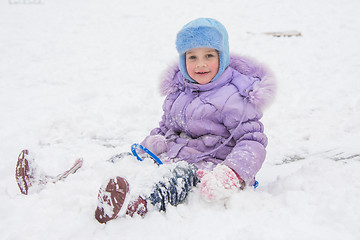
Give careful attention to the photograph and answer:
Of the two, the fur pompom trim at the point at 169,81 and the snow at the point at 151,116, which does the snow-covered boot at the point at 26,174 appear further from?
the fur pompom trim at the point at 169,81

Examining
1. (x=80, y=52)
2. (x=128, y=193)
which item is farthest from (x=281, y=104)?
(x=80, y=52)

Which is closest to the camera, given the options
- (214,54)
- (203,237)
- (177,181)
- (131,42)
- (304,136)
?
(203,237)

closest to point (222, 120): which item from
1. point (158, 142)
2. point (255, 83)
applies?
point (255, 83)

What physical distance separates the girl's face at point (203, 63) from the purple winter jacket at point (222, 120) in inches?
2.1

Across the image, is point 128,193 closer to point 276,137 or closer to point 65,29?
point 276,137

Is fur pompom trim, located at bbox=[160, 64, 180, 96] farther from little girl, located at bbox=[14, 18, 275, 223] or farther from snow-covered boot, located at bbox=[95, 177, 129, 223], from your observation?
snow-covered boot, located at bbox=[95, 177, 129, 223]

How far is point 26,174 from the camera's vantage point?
6.31ft

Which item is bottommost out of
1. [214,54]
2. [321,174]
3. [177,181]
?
[321,174]

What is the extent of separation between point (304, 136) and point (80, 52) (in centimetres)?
480

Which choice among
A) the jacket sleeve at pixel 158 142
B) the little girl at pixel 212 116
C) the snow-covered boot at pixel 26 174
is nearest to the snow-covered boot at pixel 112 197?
the little girl at pixel 212 116

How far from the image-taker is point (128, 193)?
1.54 m

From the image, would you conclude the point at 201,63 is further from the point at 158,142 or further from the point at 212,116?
the point at 158,142

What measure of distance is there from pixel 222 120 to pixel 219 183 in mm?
530

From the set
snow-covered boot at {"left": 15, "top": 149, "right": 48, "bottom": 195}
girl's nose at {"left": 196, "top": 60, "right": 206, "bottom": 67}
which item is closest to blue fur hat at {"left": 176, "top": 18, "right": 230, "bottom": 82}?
girl's nose at {"left": 196, "top": 60, "right": 206, "bottom": 67}
